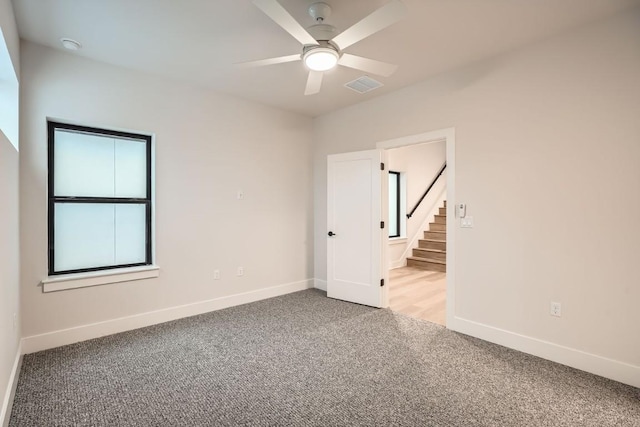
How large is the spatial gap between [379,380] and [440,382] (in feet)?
1.47

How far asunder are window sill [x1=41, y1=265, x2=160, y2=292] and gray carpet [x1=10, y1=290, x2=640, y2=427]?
21.8 inches

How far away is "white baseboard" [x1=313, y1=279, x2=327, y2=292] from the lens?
498 centimetres

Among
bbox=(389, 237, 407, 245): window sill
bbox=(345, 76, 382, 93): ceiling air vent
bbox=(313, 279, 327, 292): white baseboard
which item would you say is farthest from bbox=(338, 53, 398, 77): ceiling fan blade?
bbox=(389, 237, 407, 245): window sill

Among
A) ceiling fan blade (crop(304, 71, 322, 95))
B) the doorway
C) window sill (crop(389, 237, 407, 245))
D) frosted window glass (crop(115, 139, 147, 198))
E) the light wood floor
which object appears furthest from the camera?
window sill (crop(389, 237, 407, 245))

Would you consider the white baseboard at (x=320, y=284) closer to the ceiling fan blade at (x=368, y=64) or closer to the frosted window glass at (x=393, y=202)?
the frosted window glass at (x=393, y=202)

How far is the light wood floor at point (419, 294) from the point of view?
400 cm

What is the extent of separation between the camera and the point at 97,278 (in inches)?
125

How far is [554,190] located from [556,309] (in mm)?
1026

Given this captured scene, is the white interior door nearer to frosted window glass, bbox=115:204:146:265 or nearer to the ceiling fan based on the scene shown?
the ceiling fan

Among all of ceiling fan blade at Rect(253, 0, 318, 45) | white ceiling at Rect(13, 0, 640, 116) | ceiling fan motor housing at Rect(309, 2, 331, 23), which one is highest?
white ceiling at Rect(13, 0, 640, 116)

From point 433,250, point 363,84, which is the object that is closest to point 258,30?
point 363,84

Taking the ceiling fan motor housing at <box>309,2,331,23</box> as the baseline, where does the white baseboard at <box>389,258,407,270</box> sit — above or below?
below

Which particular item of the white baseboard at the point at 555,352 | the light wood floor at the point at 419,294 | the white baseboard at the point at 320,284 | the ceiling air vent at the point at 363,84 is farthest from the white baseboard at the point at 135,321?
the ceiling air vent at the point at 363,84

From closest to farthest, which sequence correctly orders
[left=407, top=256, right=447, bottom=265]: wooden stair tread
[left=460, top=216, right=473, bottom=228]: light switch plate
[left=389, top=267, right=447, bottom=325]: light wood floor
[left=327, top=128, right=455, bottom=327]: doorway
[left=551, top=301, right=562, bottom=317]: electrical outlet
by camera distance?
[left=551, top=301, right=562, bottom=317]: electrical outlet
[left=460, top=216, right=473, bottom=228]: light switch plate
[left=389, top=267, right=447, bottom=325]: light wood floor
[left=327, top=128, right=455, bottom=327]: doorway
[left=407, top=256, right=447, bottom=265]: wooden stair tread
